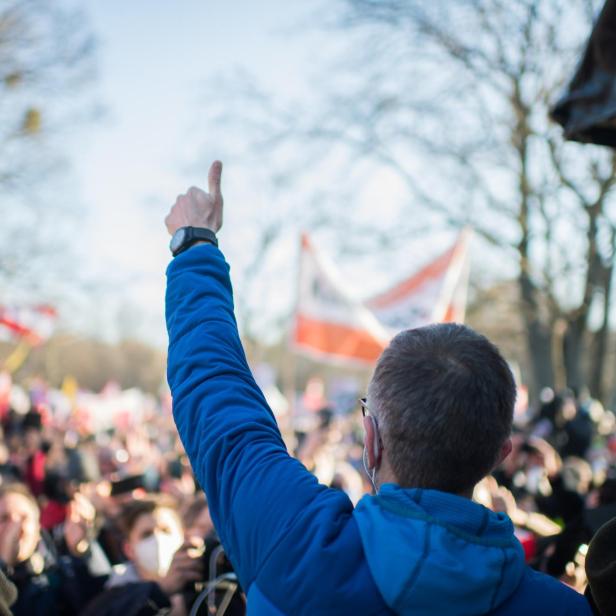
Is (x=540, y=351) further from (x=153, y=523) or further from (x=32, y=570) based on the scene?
(x=32, y=570)

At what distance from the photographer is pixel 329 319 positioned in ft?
28.3

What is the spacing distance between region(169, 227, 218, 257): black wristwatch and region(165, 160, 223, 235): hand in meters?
0.02

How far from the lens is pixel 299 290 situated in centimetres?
885

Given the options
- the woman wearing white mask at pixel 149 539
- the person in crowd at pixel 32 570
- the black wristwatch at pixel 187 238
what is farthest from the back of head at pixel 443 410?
the person in crowd at pixel 32 570

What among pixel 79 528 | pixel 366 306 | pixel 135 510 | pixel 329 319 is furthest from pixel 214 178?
pixel 366 306

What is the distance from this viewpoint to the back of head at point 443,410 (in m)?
1.38

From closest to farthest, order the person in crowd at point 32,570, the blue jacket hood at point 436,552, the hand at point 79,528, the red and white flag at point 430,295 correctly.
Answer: the blue jacket hood at point 436,552
the person in crowd at point 32,570
the hand at point 79,528
the red and white flag at point 430,295

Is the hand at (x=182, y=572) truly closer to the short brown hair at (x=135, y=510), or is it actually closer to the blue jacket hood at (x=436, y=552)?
the short brown hair at (x=135, y=510)

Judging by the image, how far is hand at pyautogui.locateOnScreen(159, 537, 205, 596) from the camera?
3.00 m

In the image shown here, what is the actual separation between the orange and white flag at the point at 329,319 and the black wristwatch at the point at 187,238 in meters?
6.76

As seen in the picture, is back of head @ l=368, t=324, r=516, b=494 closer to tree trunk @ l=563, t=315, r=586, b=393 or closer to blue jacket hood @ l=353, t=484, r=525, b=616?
blue jacket hood @ l=353, t=484, r=525, b=616

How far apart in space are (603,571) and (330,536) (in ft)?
2.06

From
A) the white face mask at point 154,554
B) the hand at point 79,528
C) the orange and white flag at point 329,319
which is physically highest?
the white face mask at point 154,554

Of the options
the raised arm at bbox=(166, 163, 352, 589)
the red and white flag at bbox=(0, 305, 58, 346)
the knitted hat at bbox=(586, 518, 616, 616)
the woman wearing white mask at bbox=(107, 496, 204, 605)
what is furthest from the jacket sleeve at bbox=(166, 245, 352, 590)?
the red and white flag at bbox=(0, 305, 58, 346)
